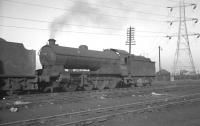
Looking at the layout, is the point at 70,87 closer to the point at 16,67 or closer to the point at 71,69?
the point at 71,69

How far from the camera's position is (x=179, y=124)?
345 inches

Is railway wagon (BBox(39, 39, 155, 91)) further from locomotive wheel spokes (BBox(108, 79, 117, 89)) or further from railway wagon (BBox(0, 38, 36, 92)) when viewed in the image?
railway wagon (BBox(0, 38, 36, 92))

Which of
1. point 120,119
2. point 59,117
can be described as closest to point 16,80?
point 59,117

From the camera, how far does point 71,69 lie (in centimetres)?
2086

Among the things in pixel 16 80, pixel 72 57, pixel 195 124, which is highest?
pixel 72 57

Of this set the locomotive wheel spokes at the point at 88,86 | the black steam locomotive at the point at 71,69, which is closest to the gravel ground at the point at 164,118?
the black steam locomotive at the point at 71,69

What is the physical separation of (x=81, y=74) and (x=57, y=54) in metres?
2.92

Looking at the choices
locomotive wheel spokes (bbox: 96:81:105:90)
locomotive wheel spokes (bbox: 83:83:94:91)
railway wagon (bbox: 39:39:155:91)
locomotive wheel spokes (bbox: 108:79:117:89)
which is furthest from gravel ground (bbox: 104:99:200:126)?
locomotive wheel spokes (bbox: 108:79:117:89)

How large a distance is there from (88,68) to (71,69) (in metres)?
1.86

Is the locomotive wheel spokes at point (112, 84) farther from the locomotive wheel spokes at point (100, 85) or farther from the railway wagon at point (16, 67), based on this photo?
the railway wagon at point (16, 67)

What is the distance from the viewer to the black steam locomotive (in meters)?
15.8

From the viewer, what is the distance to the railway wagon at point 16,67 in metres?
15.3

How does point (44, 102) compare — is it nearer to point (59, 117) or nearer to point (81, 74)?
point (59, 117)

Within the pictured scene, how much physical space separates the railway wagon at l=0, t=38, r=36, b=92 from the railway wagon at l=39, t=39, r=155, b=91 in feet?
6.08
